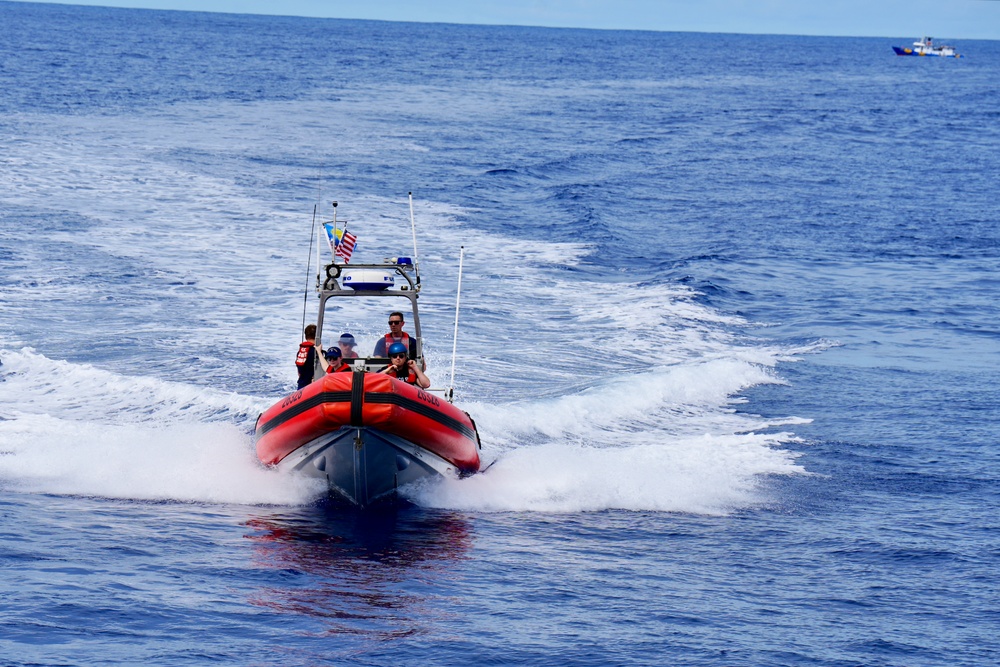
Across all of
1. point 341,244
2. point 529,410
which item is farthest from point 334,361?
point 529,410

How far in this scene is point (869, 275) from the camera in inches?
939

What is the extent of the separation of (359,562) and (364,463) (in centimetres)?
107

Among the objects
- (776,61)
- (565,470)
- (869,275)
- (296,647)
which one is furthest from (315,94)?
(776,61)

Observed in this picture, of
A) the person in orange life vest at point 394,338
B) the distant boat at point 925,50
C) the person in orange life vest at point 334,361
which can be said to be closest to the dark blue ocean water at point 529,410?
the person in orange life vest at point 334,361

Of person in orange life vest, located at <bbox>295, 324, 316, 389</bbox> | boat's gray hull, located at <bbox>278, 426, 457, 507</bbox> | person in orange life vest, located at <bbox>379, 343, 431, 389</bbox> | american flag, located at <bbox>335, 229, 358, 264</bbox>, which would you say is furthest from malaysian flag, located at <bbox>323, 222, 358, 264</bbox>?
boat's gray hull, located at <bbox>278, 426, 457, 507</bbox>

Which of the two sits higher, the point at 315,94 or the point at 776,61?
the point at 776,61

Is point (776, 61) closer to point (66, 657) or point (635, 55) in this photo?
point (635, 55)

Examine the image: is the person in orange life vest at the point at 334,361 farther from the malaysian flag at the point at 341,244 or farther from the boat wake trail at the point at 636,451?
the malaysian flag at the point at 341,244

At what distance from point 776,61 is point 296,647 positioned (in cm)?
11673

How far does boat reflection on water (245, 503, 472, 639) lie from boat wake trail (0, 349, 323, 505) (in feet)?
2.29

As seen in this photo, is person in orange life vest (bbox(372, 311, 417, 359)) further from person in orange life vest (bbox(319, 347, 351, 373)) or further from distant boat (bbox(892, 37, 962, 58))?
distant boat (bbox(892, 37, 962, 58))

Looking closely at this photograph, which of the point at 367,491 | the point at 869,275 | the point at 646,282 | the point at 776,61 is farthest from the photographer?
the point at 776,61

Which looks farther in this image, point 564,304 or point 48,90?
point 48,90

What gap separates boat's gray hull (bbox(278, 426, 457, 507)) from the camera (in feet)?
34.7
